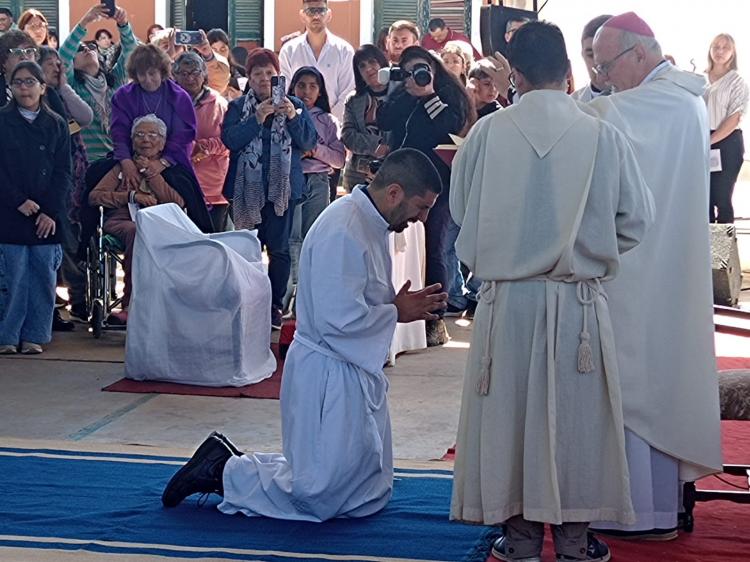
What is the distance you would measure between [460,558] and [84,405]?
2.97 metres

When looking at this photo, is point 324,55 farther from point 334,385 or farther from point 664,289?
point 664,289

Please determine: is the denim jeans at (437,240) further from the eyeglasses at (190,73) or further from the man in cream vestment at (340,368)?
the man in cream vestment at (340,368)

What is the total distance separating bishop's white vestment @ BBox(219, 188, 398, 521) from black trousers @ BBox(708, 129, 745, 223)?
6.49 metres

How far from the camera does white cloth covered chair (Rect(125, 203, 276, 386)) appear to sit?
7.16 metres

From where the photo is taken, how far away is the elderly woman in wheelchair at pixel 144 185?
27.3 ft

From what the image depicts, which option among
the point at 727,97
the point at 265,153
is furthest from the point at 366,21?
the point at 265,153

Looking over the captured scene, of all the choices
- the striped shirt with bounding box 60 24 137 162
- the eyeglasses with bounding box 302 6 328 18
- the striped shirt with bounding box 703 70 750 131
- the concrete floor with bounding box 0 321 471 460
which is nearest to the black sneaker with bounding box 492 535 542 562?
the concrete floor with bounding box 0 321 471 460

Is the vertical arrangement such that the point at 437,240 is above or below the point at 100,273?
above

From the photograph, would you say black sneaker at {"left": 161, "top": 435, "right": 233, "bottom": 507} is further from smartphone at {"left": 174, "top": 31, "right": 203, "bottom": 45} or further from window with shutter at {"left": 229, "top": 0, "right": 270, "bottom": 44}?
window with shutter at {"left": 229, "top": 0, "right": 270, "bottom": 44}

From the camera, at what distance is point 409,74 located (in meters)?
8.44

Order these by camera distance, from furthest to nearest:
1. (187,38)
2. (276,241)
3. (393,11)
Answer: (393,11), (187,38), (276,241)

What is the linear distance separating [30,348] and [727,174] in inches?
226

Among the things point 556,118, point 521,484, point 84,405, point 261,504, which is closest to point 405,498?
point 261,504

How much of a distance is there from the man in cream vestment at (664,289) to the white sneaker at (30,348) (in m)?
4.55
